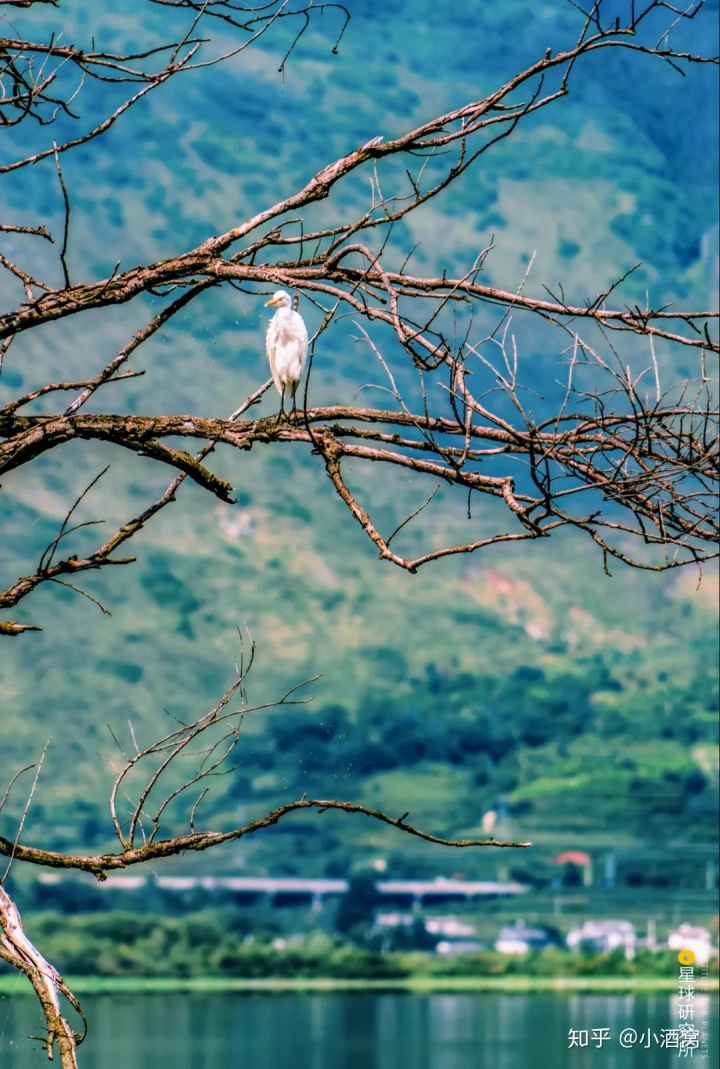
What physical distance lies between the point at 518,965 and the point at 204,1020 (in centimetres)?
1526

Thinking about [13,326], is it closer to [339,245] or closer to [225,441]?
[225,441]

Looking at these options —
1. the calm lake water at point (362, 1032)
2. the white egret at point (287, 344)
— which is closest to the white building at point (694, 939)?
the calm lake water at point (362, 1032)

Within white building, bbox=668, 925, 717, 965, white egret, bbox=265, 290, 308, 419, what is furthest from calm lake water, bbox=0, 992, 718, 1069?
white egret, bbox=265, 290, 308, 419

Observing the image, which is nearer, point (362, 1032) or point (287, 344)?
point (287, 344)

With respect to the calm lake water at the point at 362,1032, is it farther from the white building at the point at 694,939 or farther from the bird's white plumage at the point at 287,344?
the bird's white plumage at the point at 287,344

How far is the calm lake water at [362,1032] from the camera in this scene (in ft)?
157

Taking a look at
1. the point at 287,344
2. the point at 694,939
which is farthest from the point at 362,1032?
the point at 287,344

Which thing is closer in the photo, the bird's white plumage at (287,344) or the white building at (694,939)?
the bird's white plumage at (287,344)

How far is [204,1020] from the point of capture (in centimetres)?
6606

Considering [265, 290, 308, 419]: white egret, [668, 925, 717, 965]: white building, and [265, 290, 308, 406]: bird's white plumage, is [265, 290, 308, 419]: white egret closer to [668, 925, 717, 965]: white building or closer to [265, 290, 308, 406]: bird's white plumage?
[265, 290, 308, 406]: bird's white plumage

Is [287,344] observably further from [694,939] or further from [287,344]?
[694,939]

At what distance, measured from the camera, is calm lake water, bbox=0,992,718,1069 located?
47969 millimetres

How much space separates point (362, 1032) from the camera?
60812 millimetres

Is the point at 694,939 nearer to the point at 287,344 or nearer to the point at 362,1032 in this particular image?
the point at 362,1032
